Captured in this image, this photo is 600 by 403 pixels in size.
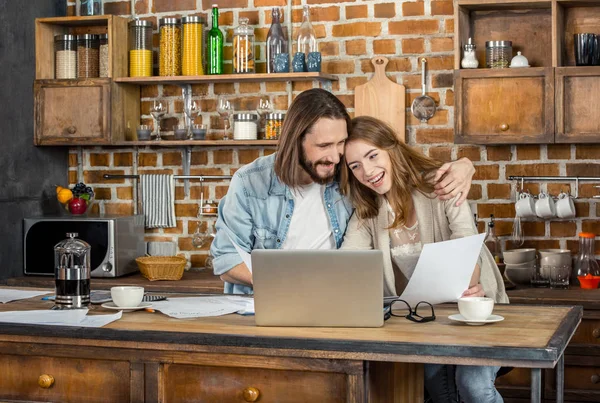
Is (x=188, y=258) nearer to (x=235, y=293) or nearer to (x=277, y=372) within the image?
(x=235, y=293)

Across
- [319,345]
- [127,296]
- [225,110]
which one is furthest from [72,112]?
[319,345]

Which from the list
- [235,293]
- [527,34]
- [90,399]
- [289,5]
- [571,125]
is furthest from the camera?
[289,5]

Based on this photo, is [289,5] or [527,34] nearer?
[527,34]

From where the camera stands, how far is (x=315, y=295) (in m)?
2.26

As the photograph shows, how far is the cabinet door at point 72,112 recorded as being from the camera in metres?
4.55

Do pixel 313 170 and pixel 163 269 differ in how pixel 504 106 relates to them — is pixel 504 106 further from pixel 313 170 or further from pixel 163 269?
pixel 163 269

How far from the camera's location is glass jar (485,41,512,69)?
407cm

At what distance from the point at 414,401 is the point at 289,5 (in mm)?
2546

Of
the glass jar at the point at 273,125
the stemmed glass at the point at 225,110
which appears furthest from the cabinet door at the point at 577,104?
the stemmed glass at the point at 225,110

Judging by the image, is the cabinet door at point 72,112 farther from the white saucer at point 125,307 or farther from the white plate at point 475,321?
the white plate at point 475,321

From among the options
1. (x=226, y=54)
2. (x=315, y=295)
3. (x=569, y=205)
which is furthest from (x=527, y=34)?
(x=315, y=295)

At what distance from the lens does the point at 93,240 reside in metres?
4.42

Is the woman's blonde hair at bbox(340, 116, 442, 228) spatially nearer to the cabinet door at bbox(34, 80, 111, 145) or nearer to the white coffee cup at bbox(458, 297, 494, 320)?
the white coffee cup at bbox(458, 297, 494, 320)

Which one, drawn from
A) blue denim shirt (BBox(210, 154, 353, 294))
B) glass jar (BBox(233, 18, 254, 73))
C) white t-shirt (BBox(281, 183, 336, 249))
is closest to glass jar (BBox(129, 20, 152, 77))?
glass jar (BBox(233, 18, 254, 73))
